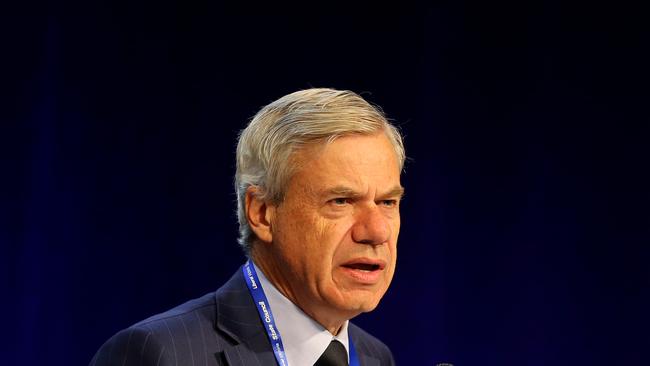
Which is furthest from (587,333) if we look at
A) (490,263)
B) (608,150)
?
(608,150)

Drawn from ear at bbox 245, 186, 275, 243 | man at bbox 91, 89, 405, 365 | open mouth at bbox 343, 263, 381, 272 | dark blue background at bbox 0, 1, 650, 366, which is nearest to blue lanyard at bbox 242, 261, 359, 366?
man at bbox 91, 89, 405, 365

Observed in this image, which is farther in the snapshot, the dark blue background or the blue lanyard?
the dark blue background

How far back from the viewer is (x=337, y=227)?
2.19 m

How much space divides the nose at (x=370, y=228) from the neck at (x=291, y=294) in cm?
19

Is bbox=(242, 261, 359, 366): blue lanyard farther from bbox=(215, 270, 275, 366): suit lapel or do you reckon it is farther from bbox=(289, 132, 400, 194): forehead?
bbox=(289, 132, 400, 194): forehead

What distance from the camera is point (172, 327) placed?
219 cm

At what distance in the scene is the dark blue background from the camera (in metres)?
3.64

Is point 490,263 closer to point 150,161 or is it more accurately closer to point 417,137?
point 417,137

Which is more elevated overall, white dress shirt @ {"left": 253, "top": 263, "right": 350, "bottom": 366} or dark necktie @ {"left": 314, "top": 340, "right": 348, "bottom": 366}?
white dress shirt @ {"left": 253, "top": 263, "right": 350, "bottom": 366}

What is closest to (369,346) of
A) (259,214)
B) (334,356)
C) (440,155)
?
(334,356)

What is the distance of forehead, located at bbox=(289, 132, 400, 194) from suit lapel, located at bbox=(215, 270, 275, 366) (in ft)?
1.00

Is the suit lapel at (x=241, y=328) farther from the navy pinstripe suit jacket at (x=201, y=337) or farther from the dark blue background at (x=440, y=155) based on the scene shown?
the dark blue background at (x=440, y=155)

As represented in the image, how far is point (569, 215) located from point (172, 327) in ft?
7.30

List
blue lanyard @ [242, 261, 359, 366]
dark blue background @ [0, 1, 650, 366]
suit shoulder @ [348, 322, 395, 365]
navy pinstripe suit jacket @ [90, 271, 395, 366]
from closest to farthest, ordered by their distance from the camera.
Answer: navy pinstripe suit jacket @ [90, 271, 395, 366] → blue lanyard @ [242, 261, 359, 366] → suit shoulder @ [348, 322, 395, 365] → dark blue background @ [0, 1, 650, 366]
